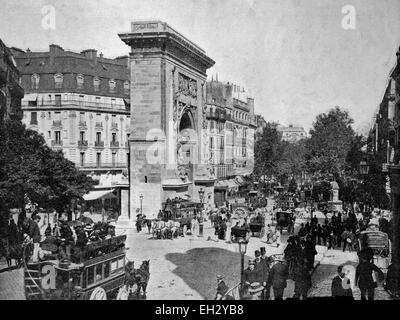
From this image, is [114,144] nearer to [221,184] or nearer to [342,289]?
[342,289]

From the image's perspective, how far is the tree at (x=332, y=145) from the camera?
158 feet

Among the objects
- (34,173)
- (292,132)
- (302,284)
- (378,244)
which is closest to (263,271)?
(302,284)

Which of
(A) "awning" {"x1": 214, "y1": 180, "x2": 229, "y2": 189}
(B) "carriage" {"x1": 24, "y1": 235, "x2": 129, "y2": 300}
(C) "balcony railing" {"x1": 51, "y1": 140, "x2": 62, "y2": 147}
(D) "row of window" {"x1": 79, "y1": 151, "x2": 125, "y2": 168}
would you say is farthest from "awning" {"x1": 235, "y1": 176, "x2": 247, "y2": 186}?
(B) "carriage" {"x1": 24, "y1": 235, "x2": 129, "y2": 300}

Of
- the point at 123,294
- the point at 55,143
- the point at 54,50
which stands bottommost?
the point at 123,294

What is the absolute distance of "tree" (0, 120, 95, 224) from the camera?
1547 centimetres

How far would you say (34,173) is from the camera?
675 inches

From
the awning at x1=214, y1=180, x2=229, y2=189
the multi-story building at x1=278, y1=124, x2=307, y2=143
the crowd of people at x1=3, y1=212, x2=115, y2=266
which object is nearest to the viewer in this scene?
the crowd of people at x1=3, y1=212, x2=115, y2=266

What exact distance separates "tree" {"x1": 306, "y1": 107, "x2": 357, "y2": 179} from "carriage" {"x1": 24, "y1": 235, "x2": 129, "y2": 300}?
3825cm

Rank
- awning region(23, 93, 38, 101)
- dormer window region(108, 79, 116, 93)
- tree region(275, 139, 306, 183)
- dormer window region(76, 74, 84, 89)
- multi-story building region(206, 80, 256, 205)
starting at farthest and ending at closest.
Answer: tree region(275, 139, 306, 183) < multi-story building region(206, 80, 256, 205) < dormer window region(108, 79, 116, 93) < dormer window region(76, 74, 84, 89) < awning region(23, 93, 38, 101)

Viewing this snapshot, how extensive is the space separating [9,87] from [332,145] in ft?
132

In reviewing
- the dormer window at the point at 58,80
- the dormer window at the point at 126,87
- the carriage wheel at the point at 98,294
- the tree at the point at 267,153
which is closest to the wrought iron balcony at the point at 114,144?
the dormer window at the point at 126,87

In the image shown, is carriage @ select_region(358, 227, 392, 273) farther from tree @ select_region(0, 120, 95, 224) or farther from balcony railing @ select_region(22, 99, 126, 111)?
balcony railing @ select_region(22, 99, 126, 111)

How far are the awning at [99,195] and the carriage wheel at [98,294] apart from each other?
10.6 meters

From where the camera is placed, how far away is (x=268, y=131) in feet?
175
